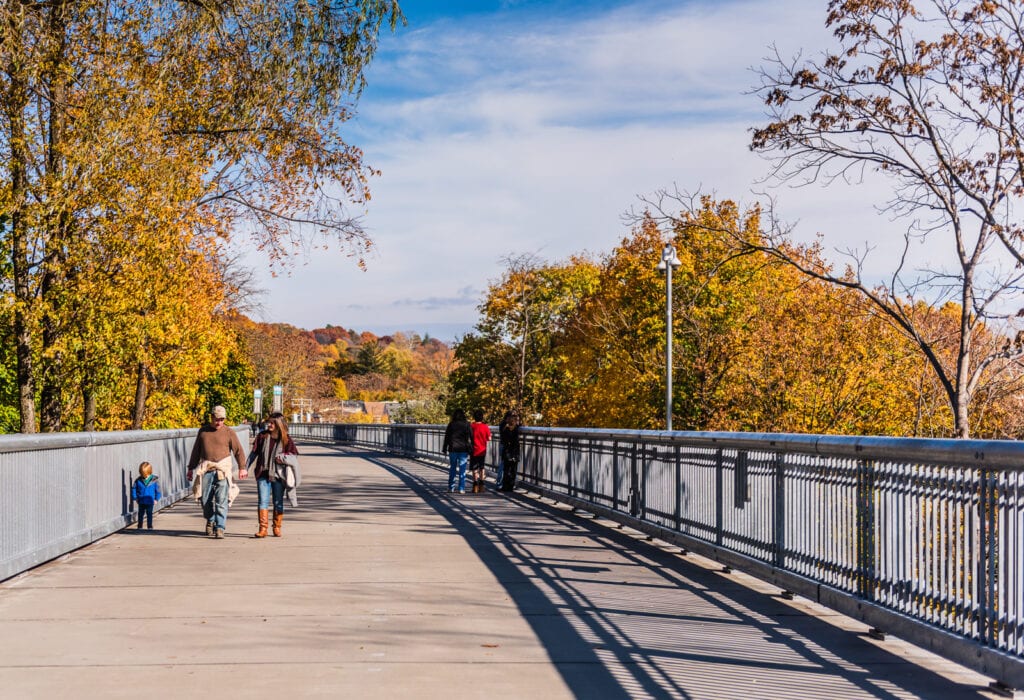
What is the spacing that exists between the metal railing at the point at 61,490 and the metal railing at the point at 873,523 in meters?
6.36

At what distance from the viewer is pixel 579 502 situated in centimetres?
1797

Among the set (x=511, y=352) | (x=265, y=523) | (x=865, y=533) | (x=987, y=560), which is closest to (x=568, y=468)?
(x=265, y=523)

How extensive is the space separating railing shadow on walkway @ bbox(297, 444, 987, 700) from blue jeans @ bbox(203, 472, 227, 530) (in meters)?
3.53

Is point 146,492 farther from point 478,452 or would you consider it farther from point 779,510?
point 478,452

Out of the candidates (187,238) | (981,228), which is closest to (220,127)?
(187,238)

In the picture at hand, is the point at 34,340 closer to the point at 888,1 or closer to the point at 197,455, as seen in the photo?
the point at 197,455

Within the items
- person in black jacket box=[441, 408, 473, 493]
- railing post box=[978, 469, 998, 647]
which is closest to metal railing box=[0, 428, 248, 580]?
person in black jacket box=[441, 408, 473, 493]

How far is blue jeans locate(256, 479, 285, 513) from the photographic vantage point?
47.9 ft

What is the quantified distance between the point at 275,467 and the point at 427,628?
7.14 metres

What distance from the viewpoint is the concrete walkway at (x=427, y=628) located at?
6352 mm

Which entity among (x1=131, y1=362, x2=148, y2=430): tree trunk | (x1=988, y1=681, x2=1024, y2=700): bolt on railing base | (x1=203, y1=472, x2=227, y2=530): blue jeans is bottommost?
(x1=988, y1=681, x2=1024, y2=700): bolt on railing base

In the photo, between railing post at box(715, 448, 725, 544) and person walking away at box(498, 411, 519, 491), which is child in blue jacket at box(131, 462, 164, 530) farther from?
person walking away at box(498, 411, 519, 491)

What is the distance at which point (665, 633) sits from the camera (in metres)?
7.88

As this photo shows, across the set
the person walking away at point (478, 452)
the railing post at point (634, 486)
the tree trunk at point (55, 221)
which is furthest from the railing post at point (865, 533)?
the person walking away at point (478, 452)
